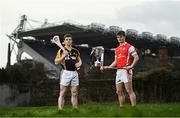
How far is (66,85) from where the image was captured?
41.3 feet

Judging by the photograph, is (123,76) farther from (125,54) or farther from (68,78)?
(68,78)

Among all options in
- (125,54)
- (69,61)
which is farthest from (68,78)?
(125,54)

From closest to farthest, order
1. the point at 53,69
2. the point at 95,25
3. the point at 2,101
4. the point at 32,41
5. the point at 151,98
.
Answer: the point at 151,98 → the point at 2,101 → the point at 95,25 → the point at 53,69 → the point at 32,41

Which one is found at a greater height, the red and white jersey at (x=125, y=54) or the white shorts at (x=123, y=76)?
the red and white jersey at (x=125, y=54)

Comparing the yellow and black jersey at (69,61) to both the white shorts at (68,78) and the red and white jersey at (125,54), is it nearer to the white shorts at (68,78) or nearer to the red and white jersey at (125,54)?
the white shorts at (68,78)

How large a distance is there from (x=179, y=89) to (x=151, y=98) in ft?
6.48

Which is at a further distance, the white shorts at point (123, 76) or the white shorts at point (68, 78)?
the white shorts at point (68, 78)

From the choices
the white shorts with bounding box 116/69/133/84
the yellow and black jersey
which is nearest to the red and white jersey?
the white shorts with bounding box 116/69/133/84

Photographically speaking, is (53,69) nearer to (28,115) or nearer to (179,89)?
(179,89)

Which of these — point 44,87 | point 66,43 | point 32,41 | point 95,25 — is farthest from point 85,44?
point 66,43

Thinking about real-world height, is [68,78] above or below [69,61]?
below

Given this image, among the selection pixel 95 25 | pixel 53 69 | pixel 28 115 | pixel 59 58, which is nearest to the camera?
pixel 28 115

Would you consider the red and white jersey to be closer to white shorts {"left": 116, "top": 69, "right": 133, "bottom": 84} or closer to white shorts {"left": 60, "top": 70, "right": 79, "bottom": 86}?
white shorts {"left": 116, "top": 69, "right": 133, "bottom": 84}

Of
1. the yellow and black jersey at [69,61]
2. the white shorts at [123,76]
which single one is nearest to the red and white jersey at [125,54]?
the white shorts at [123,76]
